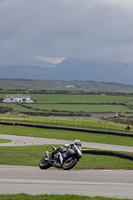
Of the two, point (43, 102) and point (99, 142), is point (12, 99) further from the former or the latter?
point (99, 142)

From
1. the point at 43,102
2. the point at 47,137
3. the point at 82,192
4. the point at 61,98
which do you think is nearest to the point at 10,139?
the point at 47,137

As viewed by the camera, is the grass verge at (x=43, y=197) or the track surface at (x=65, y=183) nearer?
the grass verge at (x=43, y=197)

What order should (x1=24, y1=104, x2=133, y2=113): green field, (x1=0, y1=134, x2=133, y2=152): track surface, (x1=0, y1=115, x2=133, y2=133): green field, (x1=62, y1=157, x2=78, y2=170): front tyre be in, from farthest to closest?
1. (x1=24, y1=104, x2=133, y2=113): green field
2. (x1=0, y1=115, x2=133, y2=133): green field
3. (x1=0, y1=134, x2=133, y2=152): track surface
4. (x1=62, y1=157, x2=78, y2=170): front tyre

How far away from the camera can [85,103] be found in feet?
477

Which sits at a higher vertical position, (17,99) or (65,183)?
(17,99)

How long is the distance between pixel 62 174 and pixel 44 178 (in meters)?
1.78

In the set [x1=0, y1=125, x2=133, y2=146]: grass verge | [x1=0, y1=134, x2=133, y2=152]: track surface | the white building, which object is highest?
the white building

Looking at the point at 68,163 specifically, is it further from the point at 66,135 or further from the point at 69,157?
the point at 66,135

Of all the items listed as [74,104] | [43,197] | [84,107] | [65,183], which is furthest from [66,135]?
[74,104]

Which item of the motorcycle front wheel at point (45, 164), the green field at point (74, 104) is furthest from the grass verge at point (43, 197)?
the green field at point (74, 104)

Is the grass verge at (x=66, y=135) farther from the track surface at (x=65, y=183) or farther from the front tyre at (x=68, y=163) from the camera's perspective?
the front tyre at (x=68, y=163)

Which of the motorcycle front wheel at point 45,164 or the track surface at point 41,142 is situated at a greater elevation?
the motorcycle front wheel at point 45,164

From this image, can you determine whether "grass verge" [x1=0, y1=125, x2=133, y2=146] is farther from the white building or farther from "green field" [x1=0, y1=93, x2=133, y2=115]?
the white building

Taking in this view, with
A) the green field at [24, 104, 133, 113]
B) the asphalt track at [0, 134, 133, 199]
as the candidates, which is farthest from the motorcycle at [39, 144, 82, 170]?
the green field at [24, 104, 133, 113]
